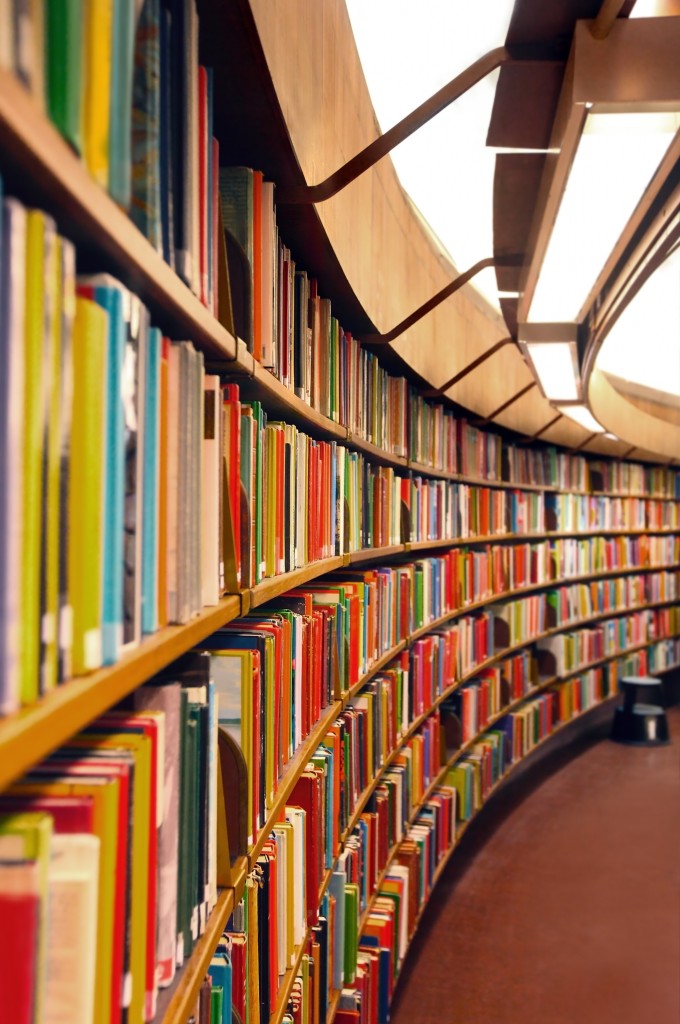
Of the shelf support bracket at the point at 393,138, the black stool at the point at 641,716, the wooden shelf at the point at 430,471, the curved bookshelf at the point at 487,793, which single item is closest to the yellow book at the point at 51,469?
the shelf support bracket at the point at 393,138

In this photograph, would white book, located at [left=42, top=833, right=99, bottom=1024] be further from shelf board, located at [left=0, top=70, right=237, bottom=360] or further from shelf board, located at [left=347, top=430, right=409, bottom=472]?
shelf board, located at [left=347, top=430, right=409, bottom=472]

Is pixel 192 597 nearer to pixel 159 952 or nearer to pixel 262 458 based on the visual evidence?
pixel 159 952

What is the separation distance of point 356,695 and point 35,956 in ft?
6.93

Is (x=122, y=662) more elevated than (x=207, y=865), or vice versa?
(x=122, y=662)

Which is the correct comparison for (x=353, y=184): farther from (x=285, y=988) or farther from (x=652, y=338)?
(x=652, y=338)

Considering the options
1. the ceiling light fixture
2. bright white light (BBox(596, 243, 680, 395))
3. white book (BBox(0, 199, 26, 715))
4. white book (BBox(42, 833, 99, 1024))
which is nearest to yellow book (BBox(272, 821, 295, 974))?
white book (BBox(42, 833, 99, 1024))

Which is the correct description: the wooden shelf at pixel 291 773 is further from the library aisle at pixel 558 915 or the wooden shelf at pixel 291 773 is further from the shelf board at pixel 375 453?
the library aisle at pixel 558 915

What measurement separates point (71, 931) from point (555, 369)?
9.60 feet

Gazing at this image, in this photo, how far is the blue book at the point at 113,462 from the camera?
73 centimetres

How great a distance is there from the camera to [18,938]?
0.59m

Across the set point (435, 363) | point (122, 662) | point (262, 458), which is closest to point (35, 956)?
point (122, 662)

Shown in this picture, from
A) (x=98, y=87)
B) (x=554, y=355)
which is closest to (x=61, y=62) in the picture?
(x=98, y=87)

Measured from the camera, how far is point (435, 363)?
3.38 meters

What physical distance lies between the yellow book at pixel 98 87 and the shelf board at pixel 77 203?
0.02 m
